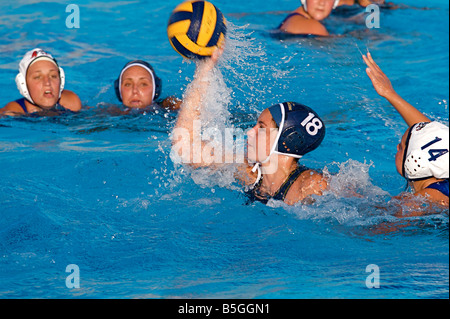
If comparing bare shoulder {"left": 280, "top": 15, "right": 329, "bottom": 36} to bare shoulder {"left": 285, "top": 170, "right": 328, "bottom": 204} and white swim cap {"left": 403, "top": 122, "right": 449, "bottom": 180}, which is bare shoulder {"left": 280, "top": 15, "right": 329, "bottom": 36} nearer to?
bare shoulder {"left": 285, "top": 170, "right": 328, "bottom": 204}

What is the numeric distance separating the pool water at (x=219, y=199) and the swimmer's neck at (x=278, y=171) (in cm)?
16

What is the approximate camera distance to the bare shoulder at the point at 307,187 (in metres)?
4.62

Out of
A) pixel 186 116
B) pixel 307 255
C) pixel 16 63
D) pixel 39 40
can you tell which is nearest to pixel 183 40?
pixel 186 116

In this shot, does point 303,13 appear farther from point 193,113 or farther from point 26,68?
point 193,113

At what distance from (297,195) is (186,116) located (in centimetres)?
109

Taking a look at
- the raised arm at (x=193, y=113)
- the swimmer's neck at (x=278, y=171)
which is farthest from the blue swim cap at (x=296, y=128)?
the raised arm at (x=193, y=113)

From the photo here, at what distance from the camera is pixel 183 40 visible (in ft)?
16.2

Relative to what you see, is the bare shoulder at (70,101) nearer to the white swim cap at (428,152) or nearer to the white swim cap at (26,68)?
the white swim cap at (26,68)

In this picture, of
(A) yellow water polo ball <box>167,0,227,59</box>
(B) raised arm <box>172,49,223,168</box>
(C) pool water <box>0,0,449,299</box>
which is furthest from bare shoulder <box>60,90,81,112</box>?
(B) raised arm <box>172,49,223,168</box>

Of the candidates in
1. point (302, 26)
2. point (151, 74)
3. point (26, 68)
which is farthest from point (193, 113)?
point (302, 26)
